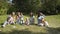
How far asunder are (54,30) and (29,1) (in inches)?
589

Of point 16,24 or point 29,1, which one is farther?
point 29,1

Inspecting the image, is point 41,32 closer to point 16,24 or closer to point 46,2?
point 16,24

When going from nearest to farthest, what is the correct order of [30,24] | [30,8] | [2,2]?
[30,24]
[2,2]
[30,8]

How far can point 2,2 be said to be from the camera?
2316 cm

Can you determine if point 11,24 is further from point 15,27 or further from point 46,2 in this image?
point 46,2

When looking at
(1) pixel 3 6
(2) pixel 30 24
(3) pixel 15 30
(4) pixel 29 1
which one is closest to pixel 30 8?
(4) pixel 29 1

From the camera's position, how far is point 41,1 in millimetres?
28953

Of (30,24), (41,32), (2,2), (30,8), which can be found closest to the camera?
(41,32)

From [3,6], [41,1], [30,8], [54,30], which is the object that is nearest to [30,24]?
[54,30]

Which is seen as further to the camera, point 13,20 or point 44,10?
point 44,10

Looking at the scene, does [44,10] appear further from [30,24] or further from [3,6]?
[30,24]

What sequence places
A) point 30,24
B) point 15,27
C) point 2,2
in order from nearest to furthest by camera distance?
point 15,27 < point 30,24 < point 2,2

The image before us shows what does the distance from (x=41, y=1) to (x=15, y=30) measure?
663 inches

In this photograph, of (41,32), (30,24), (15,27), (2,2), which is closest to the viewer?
(41,32)
